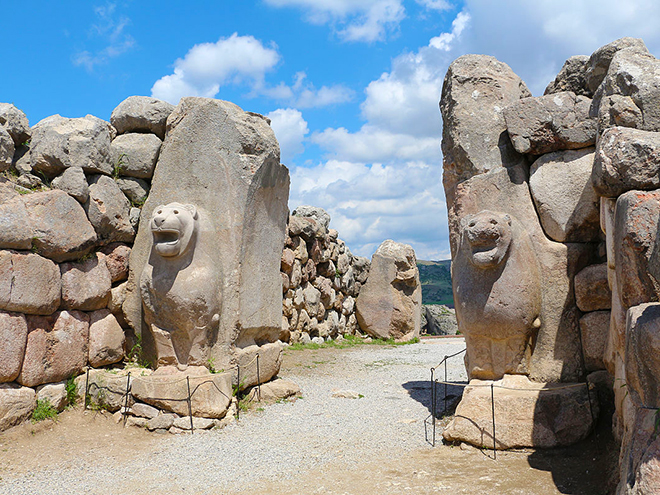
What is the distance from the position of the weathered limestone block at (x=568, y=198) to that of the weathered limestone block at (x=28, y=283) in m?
4.08

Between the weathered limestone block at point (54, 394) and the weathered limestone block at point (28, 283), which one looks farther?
the weathered limestone block at point (54, 394)

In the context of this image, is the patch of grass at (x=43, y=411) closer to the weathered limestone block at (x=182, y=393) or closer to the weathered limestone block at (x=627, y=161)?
the weathered limestone block at (x=182, y=393)

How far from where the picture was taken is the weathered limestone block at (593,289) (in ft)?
14.8

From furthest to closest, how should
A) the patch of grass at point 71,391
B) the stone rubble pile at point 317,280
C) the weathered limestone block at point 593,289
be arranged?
the stone rubble pile at point 317,280 → the patch of grass at point 71,391 → the weathered limestone block at point 593,289

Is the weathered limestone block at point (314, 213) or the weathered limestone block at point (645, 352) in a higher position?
the weathered limestone block at point (314, 213)

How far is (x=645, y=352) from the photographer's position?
104 inches

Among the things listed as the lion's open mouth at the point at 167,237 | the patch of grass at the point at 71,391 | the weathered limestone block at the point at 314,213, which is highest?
the weathered limestone block at the point at 314,213

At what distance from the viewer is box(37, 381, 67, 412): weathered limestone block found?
16.2ft

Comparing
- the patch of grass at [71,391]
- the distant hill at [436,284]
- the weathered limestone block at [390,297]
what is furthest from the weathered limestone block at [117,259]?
→ the distant hill at [436,284]

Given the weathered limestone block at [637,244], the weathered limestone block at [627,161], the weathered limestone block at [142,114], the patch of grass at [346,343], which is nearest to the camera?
the weathered limestone block at [637,244]

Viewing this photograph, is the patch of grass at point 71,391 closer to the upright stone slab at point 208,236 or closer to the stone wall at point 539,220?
the upright stone slab at point 208,236

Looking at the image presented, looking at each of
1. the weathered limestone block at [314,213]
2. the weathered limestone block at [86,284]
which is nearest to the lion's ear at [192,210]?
the weathered limestone block at [86,284]

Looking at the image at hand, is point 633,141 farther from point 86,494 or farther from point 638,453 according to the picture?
point 86,494

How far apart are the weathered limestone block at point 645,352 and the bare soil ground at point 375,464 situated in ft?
3.20
